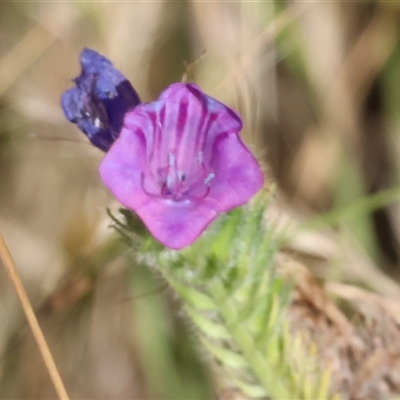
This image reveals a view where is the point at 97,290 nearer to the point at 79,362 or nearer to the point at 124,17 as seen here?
the point at 79,362

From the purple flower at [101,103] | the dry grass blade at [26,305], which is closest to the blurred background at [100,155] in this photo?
the dry grass blade at [26,305]

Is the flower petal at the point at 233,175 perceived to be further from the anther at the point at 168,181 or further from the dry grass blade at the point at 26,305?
the dry grass blade at the point at 26,305

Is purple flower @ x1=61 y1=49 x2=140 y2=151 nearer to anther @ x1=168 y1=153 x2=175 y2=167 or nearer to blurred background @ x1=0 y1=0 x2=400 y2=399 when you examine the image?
anther @ x1=168 y1=153 x2=175 y2=167

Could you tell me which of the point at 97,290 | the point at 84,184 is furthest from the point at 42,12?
the point at 97,290

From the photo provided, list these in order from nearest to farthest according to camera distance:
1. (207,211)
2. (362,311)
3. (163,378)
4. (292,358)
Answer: (207,211) < (292,358) < (362,311) < (163,378)

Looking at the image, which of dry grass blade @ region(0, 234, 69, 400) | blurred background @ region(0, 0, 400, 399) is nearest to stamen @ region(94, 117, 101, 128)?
dry grass blade @ region(0, 234, 69, 400)

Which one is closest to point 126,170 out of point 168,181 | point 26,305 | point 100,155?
point 168,181
